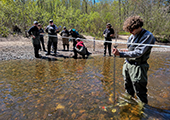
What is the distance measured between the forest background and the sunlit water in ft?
35.0

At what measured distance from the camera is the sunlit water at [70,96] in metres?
2.57

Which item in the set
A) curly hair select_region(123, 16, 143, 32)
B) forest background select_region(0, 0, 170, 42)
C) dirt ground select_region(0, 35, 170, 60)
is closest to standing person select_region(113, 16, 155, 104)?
curly hair select_region(123, 16, 143, 32)

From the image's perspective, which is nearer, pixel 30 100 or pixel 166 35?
pixel 30 100

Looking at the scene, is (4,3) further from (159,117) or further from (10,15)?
(159,117)

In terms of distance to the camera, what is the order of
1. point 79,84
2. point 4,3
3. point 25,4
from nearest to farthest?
point 79,84 → point 4,3 → point 25,4

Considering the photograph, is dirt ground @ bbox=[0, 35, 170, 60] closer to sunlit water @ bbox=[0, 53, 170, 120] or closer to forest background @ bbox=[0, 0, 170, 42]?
forest background @ bbox=[0, 0, 170, 42]

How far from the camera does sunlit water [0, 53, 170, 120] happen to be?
257 centimetres

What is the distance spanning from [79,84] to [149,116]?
7.16ft

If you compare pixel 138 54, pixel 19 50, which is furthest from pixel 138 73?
pixel 19 50

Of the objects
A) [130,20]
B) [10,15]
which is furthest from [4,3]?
[130,20]

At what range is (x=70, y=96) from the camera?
327 centimetres

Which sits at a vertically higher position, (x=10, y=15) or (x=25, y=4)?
(x=25, y=4)

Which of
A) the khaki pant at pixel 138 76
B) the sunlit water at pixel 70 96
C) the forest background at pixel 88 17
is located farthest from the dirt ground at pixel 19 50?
the khaki pant at pixel 138 76

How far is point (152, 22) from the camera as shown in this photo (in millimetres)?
18719
